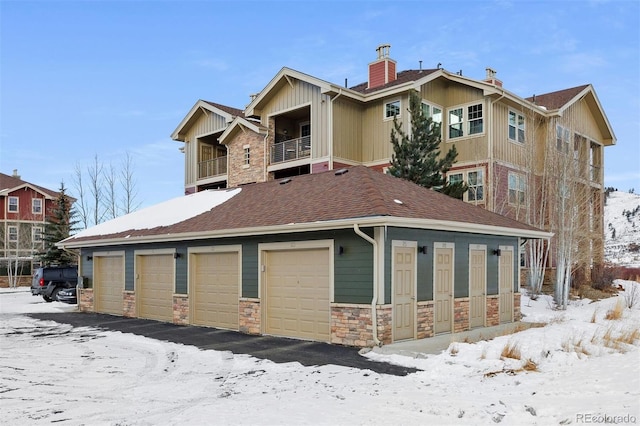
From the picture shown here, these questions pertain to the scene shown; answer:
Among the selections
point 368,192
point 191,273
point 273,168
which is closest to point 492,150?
point 273,168

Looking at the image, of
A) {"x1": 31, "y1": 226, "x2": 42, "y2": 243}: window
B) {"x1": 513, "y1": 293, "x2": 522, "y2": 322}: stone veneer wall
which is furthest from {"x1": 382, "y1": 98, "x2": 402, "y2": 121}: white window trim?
{"x1": 31, "y1": 226, "x2": 42, "y2": 243}: window

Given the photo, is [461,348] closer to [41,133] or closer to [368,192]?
[368,192]

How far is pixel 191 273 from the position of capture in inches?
597

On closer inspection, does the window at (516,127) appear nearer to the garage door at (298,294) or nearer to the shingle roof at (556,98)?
the shingle roof at (556,98)

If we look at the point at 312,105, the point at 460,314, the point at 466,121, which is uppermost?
the point at 312,105

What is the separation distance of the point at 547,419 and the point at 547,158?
17398 mm

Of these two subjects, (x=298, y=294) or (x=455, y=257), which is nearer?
(x=298, y=294)

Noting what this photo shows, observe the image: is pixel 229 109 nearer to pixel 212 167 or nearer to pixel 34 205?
pixel 212 167

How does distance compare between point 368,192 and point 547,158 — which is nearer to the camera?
point 368,192

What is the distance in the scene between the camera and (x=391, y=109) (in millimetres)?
23234

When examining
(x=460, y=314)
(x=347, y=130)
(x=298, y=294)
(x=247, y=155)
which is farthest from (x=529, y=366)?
(x=247, y=155)

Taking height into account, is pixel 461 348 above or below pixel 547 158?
below

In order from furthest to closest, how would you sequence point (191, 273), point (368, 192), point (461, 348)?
1. point (191, 273)
2. point (368, 192)
3. point (461, 348)

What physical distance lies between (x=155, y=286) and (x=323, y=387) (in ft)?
34.4
